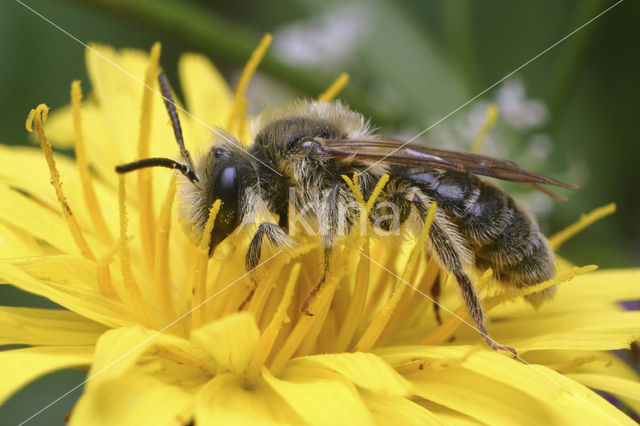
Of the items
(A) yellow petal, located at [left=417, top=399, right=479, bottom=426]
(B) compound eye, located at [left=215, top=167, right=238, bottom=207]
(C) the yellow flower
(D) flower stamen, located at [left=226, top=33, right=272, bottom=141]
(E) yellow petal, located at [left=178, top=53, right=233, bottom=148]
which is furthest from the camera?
(E) yellow petal, located at [left=178, top=53, right=233, bottom=148]

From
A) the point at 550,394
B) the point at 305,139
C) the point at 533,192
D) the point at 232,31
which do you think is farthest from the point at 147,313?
the point at 533,192

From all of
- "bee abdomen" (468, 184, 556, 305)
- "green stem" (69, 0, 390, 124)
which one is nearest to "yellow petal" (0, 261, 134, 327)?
"bee abdomen" (468, 184, 556, 305)

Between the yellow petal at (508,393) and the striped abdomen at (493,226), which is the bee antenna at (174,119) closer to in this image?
the striped abdomen at (493,226)

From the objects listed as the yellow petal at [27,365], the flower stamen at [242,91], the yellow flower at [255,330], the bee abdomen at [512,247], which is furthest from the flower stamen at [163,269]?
the bee abdomen at [512,247]

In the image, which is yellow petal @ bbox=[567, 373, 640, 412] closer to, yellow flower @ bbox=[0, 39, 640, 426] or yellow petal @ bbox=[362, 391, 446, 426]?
yellow flower @ bbox=[0, 39, 640, 426]

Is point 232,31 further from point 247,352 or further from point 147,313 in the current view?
point 247,352

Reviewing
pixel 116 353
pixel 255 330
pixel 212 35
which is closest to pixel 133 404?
pixel 116 353

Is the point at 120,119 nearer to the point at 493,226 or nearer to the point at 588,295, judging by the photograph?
the point at 493,226
